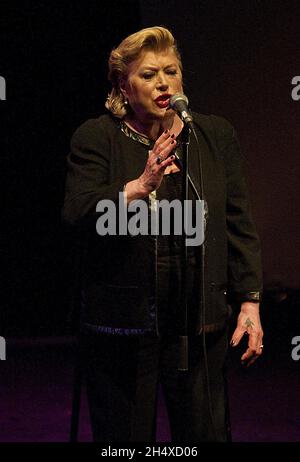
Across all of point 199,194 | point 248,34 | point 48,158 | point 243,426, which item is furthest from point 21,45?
point 199,194

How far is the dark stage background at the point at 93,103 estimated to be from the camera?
3727 mm

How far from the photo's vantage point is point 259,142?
12.7 feet

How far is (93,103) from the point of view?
425 centimetres

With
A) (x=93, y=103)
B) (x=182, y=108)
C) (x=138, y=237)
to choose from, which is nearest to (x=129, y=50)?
(x=182, y=108)

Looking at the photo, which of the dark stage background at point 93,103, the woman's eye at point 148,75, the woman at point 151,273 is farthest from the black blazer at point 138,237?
the dark stage background at point 93,103

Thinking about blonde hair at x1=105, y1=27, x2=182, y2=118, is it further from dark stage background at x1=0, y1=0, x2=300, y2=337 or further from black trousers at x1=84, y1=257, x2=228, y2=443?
dark stage background at x1=0, y1=0, x2=300, y2=337

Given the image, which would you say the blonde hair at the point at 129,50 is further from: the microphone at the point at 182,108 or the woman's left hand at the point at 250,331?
the woman's left hand at the point at 250,331

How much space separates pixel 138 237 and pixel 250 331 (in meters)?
0.39

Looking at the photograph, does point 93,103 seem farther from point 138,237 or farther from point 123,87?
point 138,237

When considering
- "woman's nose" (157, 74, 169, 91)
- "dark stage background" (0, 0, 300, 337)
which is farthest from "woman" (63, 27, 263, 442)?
"dark stage background" (0, 0, 300, 337)

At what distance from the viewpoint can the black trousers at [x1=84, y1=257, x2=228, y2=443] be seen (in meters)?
1.86

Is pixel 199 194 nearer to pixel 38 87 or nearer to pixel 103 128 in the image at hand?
pixel 103 128

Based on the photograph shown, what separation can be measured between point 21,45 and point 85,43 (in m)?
0.33

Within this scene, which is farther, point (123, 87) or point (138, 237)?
point (123, 87)
